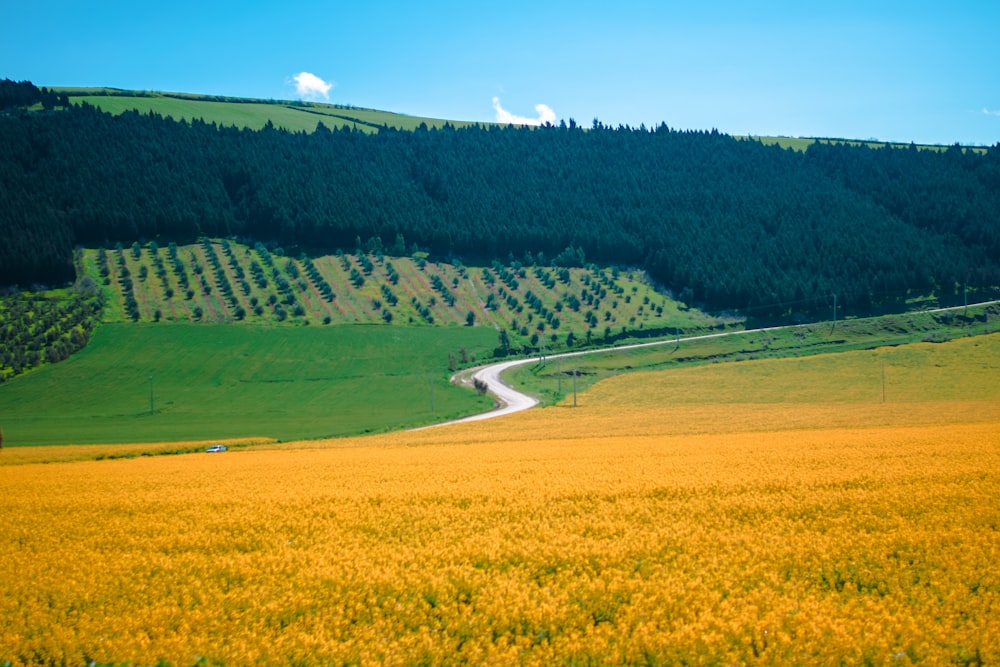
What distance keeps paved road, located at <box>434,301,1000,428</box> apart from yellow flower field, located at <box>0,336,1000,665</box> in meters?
47.4

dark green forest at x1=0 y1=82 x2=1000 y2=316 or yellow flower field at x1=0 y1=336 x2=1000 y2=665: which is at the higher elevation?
dark green forest at x1=0 y1=82 x2=1000 y2=316

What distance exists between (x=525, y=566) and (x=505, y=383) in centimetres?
8632

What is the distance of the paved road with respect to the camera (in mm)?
74300

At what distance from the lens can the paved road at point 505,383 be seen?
244ft

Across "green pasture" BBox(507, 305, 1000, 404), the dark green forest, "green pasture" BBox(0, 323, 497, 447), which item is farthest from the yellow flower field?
the dark green forest

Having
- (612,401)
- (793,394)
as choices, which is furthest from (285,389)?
(793,394)

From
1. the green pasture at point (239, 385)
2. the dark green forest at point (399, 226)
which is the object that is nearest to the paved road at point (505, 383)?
the green pasture at point (239, 385)

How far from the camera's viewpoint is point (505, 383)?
97562 mm

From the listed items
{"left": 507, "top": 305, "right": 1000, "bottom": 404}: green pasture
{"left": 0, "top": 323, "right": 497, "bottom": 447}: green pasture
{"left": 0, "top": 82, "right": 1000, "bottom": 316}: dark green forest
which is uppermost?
{"left": 0, "top": 82, "right": 1000, "bottom": 316}: dark green forest

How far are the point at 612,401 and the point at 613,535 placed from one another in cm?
6627

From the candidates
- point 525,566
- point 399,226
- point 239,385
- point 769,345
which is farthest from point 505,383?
point 399,226

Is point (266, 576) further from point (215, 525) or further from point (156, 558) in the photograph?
point (215, 525)

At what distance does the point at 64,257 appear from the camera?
128625mm

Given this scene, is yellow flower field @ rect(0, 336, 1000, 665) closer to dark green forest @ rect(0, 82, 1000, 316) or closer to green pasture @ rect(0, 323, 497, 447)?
green pasture @ rect(0, 323, 497, 447)
